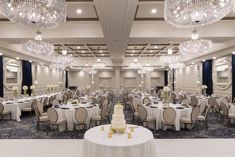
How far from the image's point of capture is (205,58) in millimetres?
12703

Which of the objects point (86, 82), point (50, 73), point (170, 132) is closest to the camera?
point (170, 132)

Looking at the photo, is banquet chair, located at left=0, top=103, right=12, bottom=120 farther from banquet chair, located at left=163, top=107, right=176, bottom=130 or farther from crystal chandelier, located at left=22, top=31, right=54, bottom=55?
banquet chair, located at left=163, top=107, right=176, bottom=130

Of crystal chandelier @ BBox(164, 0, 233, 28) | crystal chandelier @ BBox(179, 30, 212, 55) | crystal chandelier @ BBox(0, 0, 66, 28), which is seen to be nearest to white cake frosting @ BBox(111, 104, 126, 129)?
crystal chandelier @ BBox(164, 0, 233, 28)

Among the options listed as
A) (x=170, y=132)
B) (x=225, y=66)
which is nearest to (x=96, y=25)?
(x=170, y=132)

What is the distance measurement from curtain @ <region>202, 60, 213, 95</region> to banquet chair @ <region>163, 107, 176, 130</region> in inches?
329

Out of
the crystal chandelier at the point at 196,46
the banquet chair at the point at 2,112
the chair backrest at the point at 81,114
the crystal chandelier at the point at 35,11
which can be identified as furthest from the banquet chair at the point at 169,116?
the banquet chair at the point at 2,112

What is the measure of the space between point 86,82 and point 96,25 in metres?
17.8

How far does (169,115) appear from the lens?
6.07 meters

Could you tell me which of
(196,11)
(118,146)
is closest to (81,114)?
(118,146)

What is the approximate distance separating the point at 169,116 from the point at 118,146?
3839 millimetres

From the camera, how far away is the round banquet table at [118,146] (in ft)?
8.57

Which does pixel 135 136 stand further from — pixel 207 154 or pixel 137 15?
pixel 137 15

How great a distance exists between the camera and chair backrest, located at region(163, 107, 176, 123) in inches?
237

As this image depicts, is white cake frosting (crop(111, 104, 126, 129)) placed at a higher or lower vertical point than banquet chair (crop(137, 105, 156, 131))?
higher
